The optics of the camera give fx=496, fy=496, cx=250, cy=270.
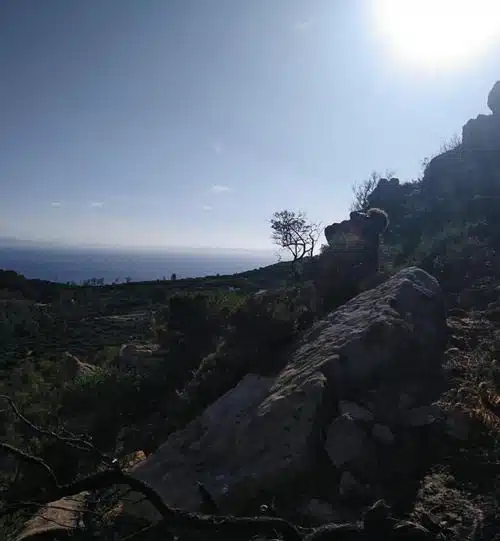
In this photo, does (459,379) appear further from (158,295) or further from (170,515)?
(158,295)

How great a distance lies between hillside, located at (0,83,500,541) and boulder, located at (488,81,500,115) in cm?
3355

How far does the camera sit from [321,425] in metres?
5.98

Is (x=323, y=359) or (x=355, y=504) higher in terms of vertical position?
(x=323, y=359)

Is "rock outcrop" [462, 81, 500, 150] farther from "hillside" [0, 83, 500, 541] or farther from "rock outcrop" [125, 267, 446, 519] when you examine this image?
"rock outcrop" [125, 267, 446, 519]

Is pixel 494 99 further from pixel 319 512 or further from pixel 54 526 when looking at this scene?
pixel 54 526

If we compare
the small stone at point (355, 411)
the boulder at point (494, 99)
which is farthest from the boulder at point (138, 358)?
the boulder at point (494, 99)

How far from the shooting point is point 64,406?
14.9m

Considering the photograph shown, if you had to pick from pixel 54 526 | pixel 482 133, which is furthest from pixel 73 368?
pixel 482 133

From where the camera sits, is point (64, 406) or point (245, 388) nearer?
point (245, 388)

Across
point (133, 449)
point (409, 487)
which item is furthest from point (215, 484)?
point (133, 449)

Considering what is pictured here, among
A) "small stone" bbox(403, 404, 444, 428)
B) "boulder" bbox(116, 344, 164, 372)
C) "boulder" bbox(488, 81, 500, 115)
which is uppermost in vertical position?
"boulder" bbox(488, 81, 500, 115)

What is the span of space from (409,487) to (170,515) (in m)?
2.72

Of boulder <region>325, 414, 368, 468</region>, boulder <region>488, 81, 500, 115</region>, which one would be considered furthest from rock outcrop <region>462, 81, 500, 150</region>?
boulder <region>325, 414, 368, 468</region>

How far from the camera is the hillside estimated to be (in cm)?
455
